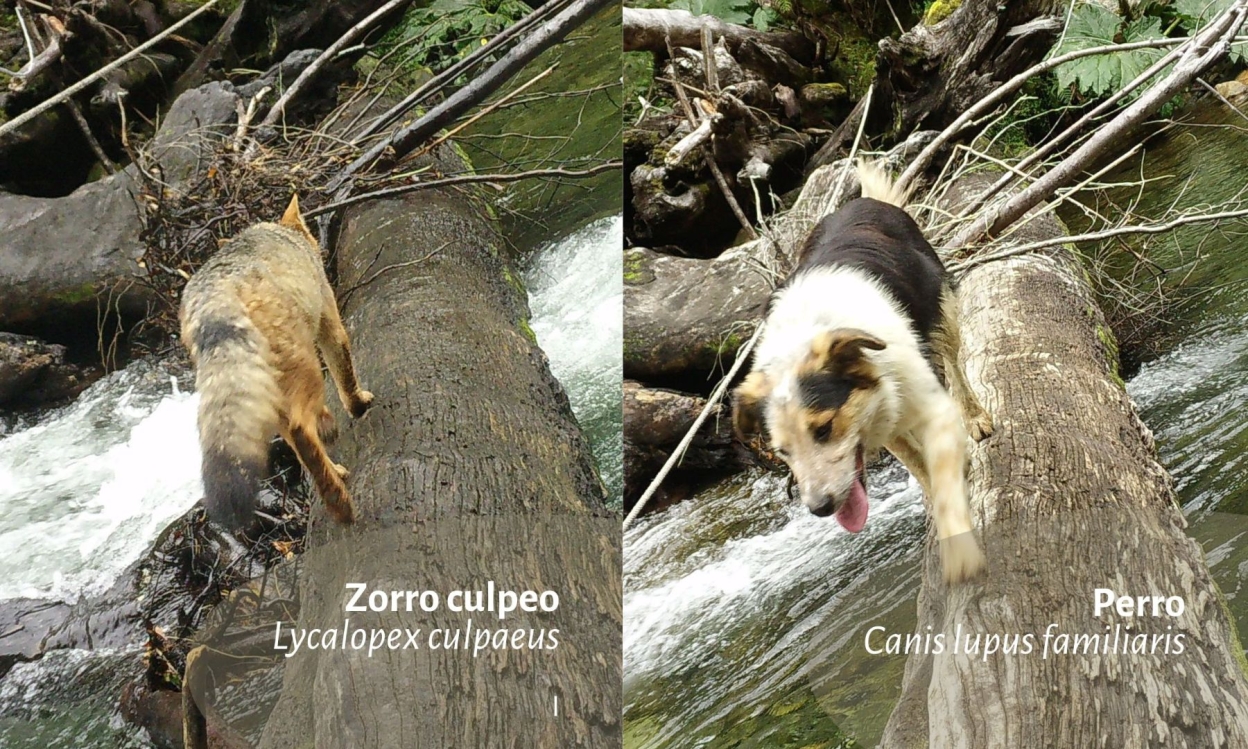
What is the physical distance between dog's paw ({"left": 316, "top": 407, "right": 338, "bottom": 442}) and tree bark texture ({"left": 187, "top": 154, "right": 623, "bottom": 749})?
23 mm

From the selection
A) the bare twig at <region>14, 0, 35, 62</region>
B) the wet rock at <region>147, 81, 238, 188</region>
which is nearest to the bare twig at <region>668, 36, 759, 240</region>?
the wet rock at <region>147, 81, 238, 188</region>

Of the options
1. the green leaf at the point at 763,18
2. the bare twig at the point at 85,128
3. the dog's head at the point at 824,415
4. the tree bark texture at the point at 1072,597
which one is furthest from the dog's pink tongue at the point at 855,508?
the bare twig at the point at 85,128

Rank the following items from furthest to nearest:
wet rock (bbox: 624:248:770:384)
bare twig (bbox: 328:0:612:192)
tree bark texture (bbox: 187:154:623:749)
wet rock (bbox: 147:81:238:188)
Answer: wet rock (bbox: 624:248:770:384) → bare twig (bbox: 328:0:612:192) → wet rock (bbox: 147:81:238:188) → tree bark texture (bbox: 187:154:623:749)

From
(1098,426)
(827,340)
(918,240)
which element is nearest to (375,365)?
(827,340)

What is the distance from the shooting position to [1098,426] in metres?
1.76

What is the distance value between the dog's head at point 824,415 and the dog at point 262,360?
0.85 metres

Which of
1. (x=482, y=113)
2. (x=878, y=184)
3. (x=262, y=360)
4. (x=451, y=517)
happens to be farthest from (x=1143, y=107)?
(x=262, y=360)

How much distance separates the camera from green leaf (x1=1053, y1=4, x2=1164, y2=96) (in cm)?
180

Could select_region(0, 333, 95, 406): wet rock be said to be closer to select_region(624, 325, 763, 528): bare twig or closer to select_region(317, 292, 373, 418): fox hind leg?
select_region(317, 292, 373, 418): fox hind leg

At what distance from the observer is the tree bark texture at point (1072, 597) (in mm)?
1288

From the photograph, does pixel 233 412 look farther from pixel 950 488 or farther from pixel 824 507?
pixel 950 488

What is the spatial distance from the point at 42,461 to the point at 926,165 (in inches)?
80.2

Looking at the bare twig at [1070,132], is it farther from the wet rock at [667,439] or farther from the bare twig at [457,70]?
the bare twig at [457,70]

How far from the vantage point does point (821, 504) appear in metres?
1.52
